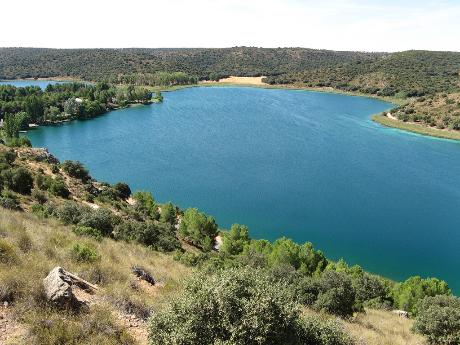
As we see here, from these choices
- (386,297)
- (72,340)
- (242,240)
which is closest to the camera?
(72,340)

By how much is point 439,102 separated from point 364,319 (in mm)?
117600

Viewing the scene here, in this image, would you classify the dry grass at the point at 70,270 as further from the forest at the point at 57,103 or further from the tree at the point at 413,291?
the forest at the point at 57,103

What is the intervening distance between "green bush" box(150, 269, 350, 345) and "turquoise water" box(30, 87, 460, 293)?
32.1 m

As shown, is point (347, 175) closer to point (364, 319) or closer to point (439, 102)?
point (364, 319)

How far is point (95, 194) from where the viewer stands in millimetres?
46125

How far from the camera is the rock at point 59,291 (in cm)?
1084

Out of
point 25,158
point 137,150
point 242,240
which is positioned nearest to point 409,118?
point 137,150

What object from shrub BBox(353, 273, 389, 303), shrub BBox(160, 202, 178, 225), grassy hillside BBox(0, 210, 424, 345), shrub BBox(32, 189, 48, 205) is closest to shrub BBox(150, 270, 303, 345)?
grassy hillside BBox(0, 210, 424, 345)

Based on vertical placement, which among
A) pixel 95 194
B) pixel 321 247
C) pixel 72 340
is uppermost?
pixel 72 340

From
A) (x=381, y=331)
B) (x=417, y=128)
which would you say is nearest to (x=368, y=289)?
(x=381, y=331)

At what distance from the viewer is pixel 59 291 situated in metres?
10.9

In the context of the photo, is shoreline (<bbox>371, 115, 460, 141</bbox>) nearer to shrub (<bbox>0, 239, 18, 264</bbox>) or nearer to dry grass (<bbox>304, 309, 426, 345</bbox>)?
dry grass (<bbox>304, 309, 426, 345</bbox>)

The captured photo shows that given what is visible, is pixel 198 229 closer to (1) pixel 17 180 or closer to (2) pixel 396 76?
(1) pixel 17 180

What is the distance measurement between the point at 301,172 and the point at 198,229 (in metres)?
34.0
